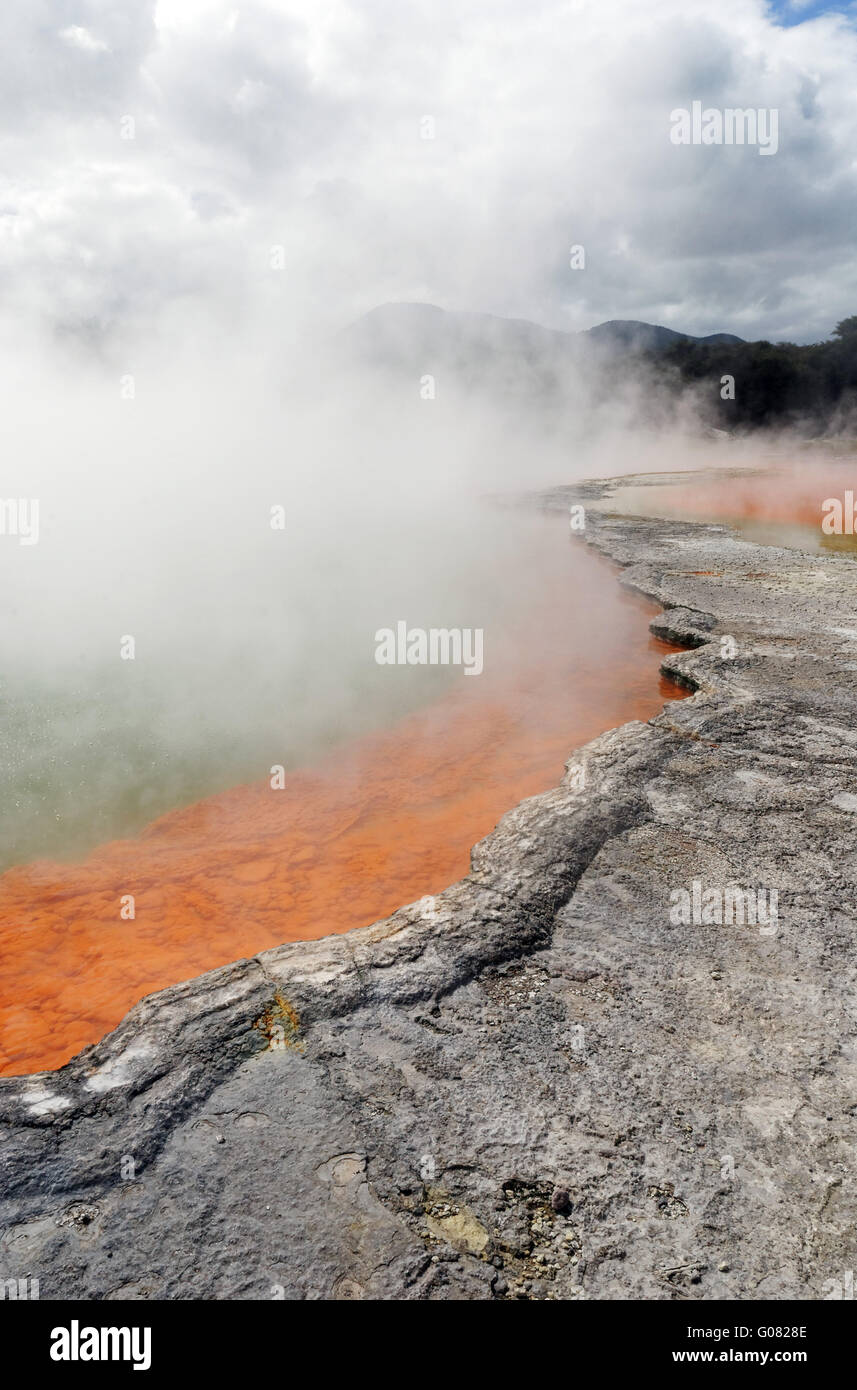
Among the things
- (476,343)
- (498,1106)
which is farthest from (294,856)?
(476,343)

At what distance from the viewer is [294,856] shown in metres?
3.80

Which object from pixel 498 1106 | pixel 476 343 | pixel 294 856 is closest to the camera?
pixel 498 1106

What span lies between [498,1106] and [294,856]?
6.82ft

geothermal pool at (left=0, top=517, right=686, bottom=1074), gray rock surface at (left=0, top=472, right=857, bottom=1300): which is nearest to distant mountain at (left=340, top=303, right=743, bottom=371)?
geothermal pool at (left=0, top=517, right=686, bottom=1074)

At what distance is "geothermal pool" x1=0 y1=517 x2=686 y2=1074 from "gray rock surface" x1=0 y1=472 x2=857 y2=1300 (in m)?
0.69

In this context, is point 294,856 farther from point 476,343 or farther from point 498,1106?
point 476,343

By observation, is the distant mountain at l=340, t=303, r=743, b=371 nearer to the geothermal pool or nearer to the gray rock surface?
the geothermal pool

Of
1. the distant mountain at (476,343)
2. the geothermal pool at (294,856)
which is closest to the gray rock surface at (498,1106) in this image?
the geothermal pool at (294,856)

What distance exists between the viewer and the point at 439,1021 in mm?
2180

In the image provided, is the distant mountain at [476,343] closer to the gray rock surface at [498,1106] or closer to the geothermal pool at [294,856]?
the geothermal pool at [294,856]

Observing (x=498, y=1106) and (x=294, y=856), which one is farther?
(x=294, y=856)

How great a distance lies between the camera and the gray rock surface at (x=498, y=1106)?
1585 millimetres
